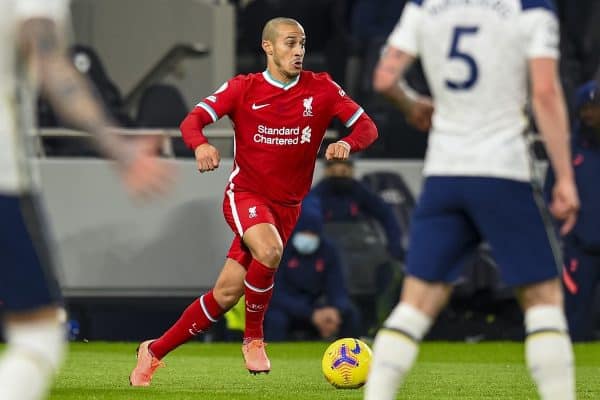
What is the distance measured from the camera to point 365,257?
14.7 meters

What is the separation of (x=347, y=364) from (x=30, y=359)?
12.8 feet

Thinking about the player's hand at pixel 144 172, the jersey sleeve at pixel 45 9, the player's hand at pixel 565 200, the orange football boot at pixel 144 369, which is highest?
the jersey sleeve at pixel 45 9

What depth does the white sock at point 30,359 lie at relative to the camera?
180 inches

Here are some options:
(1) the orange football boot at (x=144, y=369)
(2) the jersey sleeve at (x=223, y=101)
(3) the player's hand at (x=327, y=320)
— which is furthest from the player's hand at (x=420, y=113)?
(3) the player's hand at (x=327, y=320)

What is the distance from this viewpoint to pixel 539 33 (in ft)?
18.0

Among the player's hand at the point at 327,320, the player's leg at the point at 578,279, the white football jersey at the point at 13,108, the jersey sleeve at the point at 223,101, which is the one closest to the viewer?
the white football jersey at the point at 13,108

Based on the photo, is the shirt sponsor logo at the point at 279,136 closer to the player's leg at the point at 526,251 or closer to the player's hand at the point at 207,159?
the player's hand at the point at 207,159

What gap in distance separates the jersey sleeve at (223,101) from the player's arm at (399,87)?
2895 millimetres

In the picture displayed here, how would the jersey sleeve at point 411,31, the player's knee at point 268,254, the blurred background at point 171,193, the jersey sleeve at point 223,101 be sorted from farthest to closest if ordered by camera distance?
the blurred background at point 171,193, the jersey sleeve at point 223,101, the player's knee at point 268,254, the jersey sleeve at point 411,31

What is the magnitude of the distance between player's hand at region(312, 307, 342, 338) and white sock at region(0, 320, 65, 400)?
882cm

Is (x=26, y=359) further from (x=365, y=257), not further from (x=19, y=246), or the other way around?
(x=365, y=257)

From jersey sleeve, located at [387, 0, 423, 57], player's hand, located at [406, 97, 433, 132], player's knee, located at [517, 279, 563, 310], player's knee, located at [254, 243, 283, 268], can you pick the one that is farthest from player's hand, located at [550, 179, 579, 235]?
player's knee, located at [254, 243, 283, 268]

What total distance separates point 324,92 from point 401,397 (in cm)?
183

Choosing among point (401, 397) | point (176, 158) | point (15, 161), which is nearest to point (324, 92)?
point (401, 397)
